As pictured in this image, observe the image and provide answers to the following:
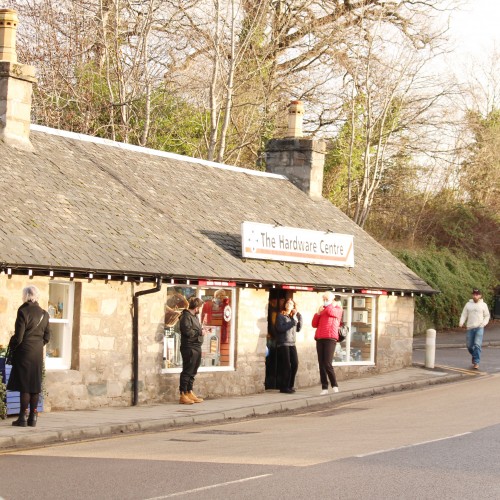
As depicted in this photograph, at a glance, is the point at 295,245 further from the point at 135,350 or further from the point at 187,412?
the point at 187,412

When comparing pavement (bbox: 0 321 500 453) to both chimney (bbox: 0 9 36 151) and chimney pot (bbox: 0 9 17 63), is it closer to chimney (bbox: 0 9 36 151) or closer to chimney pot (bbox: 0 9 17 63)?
chimney (bbox: 0 9 36 151)

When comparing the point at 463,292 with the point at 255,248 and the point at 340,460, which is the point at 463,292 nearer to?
the point at 255,248

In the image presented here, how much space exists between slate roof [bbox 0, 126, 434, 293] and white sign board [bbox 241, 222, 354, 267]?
0.70ft

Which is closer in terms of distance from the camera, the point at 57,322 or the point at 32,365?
the point at 32,365

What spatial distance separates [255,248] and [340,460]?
9695 millimetres

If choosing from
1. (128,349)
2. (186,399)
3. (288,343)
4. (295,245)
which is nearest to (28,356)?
(128,349)

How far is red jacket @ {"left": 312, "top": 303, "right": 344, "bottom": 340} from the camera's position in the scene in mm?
19188

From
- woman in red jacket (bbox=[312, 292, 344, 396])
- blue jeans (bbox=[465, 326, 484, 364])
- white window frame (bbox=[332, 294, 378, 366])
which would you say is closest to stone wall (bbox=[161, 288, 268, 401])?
woman in red jacket (bbox=[312, 292, 344, 396])

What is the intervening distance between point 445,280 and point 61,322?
23.6 m

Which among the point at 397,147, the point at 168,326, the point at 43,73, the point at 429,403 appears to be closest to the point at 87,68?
the point at 43,73

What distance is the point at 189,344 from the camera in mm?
17562

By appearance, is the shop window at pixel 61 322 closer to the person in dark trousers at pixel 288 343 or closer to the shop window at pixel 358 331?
the person in dark trousers at pixel 288 343

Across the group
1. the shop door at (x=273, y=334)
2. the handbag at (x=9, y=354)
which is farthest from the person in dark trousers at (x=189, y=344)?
the handbag at (x=9, y=354)

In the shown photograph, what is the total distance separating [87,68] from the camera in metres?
31.2
